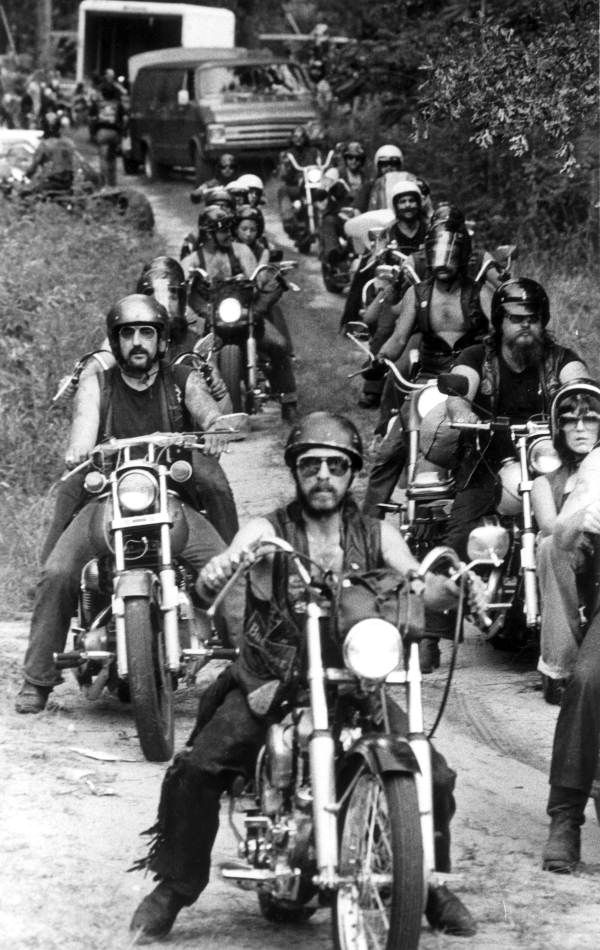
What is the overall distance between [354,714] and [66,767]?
7.15 feet

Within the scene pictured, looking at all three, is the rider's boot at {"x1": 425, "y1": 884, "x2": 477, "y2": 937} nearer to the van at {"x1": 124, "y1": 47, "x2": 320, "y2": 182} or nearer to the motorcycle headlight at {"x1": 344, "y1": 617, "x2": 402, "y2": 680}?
the motorcycle headlight at {"x1": 344, "y1": 617, "x2": 402, "y2": 680}

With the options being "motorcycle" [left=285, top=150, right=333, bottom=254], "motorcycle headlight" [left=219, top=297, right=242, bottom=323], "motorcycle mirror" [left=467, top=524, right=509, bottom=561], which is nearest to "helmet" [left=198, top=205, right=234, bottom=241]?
"motorcycle headlight" [left=219, top=297, right=242, bottom=323]

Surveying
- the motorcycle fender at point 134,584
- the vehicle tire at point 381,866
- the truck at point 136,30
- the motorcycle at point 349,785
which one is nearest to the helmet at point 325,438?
the motorcycle at point 349,785

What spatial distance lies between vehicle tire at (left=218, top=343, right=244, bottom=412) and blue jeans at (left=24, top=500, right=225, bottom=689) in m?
6.31

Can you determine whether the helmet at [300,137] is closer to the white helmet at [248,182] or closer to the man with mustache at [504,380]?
the white helmet at [248,182]

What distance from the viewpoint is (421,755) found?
16.9ft

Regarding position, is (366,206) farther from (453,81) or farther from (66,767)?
(66,767)

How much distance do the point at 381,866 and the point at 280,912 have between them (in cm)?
82

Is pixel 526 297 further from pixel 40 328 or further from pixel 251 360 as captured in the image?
pixel 40 328

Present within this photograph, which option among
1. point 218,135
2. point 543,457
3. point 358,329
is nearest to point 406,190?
point 358,329

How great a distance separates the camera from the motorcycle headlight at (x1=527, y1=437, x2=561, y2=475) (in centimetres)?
780

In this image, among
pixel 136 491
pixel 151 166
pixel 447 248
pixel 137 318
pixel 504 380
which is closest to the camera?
pixel 136 491

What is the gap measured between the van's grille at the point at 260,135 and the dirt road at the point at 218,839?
18822 millimetres

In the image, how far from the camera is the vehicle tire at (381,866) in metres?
4.77
